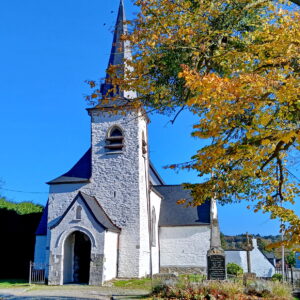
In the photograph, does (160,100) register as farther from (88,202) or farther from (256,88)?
(88,202)

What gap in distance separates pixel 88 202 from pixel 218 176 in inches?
519

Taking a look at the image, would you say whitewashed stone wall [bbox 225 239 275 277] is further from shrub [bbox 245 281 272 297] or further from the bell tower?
shrub [bbox 245 281 272 297]

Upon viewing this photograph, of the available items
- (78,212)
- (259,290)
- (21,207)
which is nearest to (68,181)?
(78,212)

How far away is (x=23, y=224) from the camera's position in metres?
27.1

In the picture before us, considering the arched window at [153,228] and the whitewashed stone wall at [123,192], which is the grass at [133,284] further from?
the arched window at [153,228]

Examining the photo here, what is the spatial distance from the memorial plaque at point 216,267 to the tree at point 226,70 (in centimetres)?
788

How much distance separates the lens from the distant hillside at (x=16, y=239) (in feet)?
83.3

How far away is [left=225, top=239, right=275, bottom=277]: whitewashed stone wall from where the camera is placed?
Result: 1297 inches

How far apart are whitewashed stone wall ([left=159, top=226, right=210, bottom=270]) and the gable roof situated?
5846 millimetres

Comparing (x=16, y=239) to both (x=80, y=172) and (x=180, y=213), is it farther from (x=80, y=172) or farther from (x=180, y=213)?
(x=180, y=213)

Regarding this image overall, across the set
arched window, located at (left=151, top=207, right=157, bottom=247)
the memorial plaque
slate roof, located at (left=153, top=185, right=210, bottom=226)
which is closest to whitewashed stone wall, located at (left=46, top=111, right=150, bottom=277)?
arched window, located at (left=151, top=207, right=157, bottom=247)

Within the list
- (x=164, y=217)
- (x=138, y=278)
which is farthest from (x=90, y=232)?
(x=164, y=217)

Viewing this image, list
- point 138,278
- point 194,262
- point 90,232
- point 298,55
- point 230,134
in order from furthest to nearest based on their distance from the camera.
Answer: point 194,262 → point 138,278 → point 90,232 → point 230,134 → point 298,55

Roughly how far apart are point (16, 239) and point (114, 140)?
1089 centimetres
